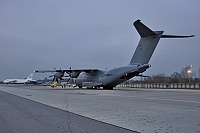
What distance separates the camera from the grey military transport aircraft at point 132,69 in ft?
111

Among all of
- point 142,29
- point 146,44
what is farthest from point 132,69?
point 142,29

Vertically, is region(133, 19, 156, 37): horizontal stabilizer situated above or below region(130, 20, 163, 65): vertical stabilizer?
above

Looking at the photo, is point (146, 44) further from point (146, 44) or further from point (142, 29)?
point (142, 29)

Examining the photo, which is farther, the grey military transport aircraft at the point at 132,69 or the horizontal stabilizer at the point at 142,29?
the grey military transport aircraft at the point at 132,69

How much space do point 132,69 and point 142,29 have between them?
648 cm

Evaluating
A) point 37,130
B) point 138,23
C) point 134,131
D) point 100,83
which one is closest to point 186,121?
point 134,131

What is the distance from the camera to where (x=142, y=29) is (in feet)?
107

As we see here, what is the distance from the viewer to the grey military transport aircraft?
1336 inches

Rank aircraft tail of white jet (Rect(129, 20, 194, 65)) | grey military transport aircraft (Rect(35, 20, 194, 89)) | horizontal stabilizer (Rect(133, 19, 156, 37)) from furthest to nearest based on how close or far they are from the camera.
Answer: grey military transport aircraft (Rect(35, 20, 194, 89)) → aircraft tail of white jet (Rect(129, 20, 194, 65)) → horizontal stabilizer (Rect(133, 19, 156, 37))

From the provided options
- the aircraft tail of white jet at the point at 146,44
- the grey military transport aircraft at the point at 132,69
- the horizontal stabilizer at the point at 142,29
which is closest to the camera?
A: the horizontal stabilizer at the point at 142,29

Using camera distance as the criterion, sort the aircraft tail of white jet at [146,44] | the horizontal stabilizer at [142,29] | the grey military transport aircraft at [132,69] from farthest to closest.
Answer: the grey military transport aircraft at [132,69], the aircraft tail of white jet at [146,44], the horizontal stabilizer at [142,29]

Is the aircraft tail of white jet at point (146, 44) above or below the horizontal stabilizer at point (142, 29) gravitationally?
below

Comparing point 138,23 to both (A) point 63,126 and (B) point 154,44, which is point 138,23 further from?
(A) point 63,126

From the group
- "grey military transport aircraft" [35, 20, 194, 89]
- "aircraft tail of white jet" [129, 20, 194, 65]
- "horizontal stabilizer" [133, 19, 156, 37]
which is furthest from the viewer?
"grey military transport aircraft" [35, 20, 194, 89]
